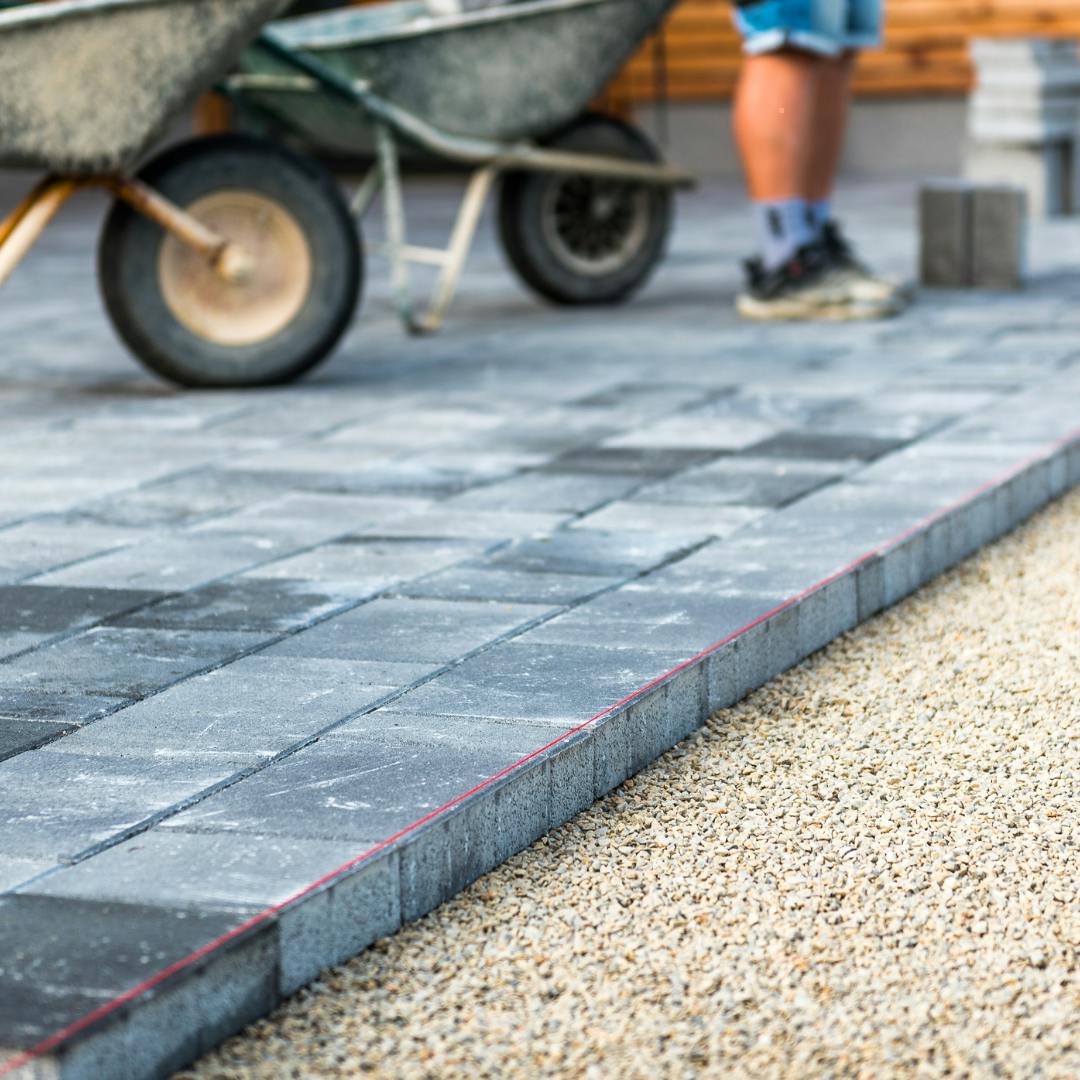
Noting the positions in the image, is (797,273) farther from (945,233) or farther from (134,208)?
(134,208)

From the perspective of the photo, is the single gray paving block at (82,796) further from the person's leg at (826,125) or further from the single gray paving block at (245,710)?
the person's leg at (826,125)

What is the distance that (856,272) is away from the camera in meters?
6.51

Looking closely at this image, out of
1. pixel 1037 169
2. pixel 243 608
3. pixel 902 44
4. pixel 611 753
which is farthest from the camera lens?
pixel 902 44

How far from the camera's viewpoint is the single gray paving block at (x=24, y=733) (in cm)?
259

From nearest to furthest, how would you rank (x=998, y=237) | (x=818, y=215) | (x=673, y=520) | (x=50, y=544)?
1. (x=50, y=544)
2. (x=673, y=520)
3. (x=818, y=215)
4. (x=998, y=237)

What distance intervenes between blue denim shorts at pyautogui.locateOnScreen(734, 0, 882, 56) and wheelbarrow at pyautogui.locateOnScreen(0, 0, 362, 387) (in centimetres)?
152

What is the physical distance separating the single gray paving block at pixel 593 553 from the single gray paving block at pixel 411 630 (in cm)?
24

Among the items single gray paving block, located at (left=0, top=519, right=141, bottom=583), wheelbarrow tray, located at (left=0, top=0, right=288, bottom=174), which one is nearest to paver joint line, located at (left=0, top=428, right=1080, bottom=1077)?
single gray paving block, located at (left=0, top=519, right=141, bottom=583)

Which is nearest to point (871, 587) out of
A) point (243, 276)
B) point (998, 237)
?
point (243, 276)

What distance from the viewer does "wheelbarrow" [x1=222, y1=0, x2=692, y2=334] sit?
19.9 feet

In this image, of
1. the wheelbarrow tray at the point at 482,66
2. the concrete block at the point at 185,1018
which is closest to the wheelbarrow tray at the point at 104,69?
the wheelbarrow tray at the point at 482,66

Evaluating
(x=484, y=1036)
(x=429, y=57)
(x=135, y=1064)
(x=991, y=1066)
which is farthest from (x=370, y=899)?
(x=429, y=57)

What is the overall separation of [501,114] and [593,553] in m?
2.95

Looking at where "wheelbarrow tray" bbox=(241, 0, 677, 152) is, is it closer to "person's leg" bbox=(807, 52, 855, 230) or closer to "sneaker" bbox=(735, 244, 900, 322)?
"person's leg" bbox=(807, 52, 855, 230)
